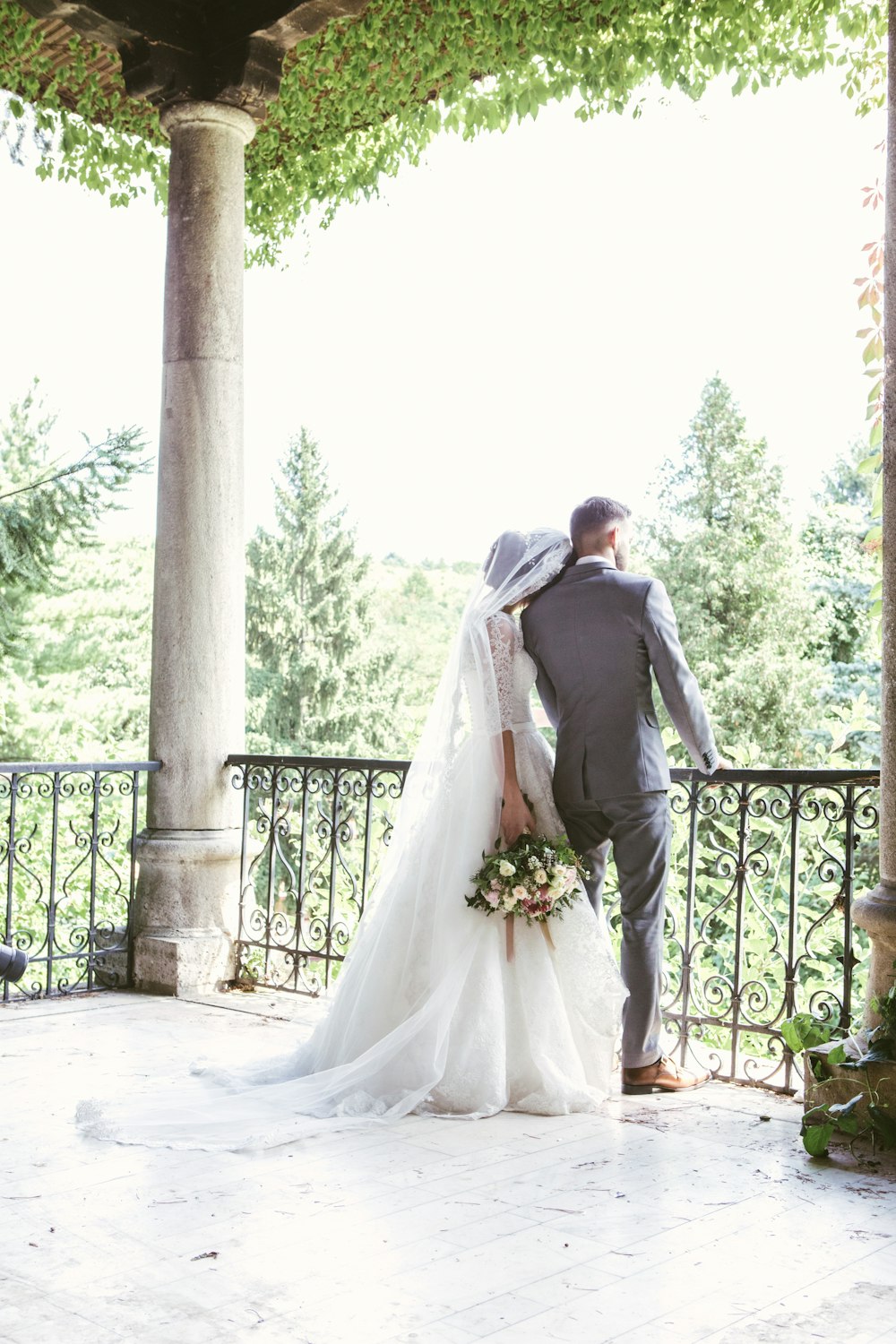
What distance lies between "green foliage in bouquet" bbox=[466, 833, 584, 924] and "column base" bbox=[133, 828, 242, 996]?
2114 millimetres

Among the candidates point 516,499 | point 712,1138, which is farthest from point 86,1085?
point 516,499

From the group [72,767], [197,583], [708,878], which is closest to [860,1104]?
[708,878]

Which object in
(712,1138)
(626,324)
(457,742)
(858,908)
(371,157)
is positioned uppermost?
(626,324)

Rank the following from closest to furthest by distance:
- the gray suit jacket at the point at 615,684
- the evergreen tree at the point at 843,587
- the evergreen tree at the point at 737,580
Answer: the gray suit jacket at the point at 615,684 < the evergreen tree at the point at 843,587 < the evergreen tree at the point at 737,580

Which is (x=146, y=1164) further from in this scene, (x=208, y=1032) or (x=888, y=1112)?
(x=888, y=1112)

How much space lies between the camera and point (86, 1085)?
411 centimetres

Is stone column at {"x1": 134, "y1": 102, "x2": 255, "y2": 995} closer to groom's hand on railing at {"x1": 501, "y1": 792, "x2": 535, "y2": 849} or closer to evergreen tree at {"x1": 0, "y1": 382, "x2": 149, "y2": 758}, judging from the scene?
groom's hand on railing at {"x1": 501, "y1": 792, "x2": 535, "y2": 849}

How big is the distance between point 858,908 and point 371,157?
5.53 metres

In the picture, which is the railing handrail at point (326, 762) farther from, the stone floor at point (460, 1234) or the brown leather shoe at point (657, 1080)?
the stone floor at point (460, 1234)

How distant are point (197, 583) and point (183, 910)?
148 cm

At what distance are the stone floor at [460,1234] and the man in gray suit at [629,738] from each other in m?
0.37

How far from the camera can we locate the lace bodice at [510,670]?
4.17m

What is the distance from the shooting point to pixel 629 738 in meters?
4.06

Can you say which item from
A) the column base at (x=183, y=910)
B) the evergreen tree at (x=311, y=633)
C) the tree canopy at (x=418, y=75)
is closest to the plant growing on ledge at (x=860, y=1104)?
the column base at (x=183, y=910)
